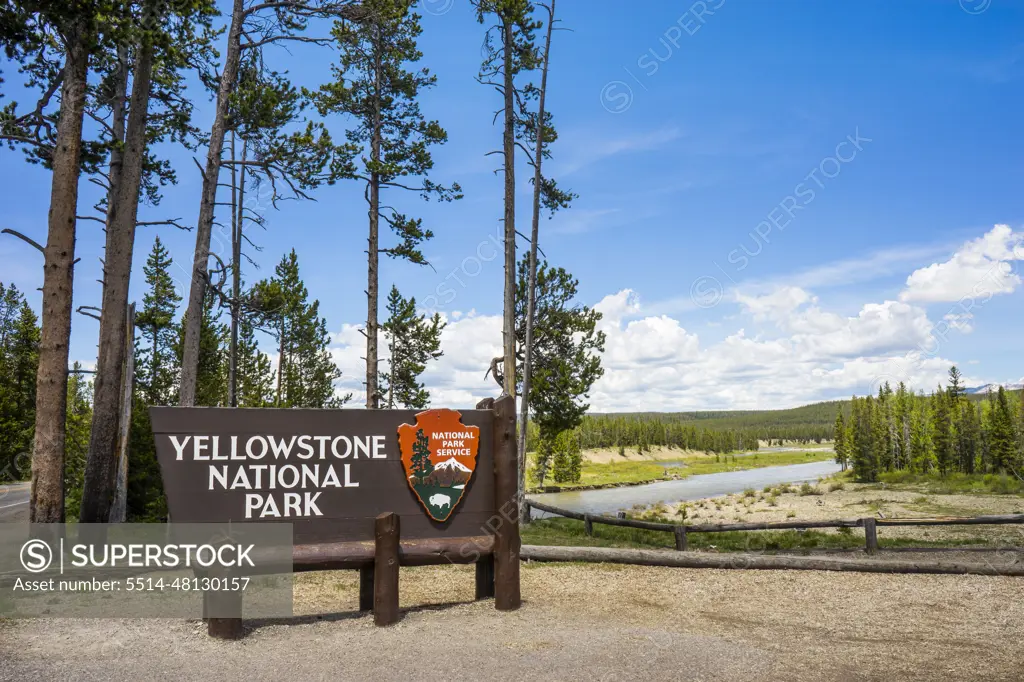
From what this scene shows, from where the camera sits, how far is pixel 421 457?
7359 millimetres

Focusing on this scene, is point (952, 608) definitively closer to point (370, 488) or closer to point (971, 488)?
point (370, 488)

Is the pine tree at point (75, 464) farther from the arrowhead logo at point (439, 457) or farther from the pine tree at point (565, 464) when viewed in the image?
the pine tree at point (565, 464)

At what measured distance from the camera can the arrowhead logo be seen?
7320mm

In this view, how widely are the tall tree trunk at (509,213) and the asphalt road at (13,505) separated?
1394cm

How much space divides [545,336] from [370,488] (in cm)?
1728

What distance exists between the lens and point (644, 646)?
6.21 metres

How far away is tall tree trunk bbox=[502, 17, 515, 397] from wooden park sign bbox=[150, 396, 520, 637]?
7.19 m

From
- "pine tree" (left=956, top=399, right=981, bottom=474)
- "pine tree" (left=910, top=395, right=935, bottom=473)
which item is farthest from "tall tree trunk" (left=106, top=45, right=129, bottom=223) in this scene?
"pine tree" (left=956, top=399, right=981, bottom=474)

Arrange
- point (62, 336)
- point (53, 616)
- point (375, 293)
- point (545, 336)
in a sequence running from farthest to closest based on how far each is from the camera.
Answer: point (545, 336) → point (375, 293) → point (62, 336) → point (53, 616)

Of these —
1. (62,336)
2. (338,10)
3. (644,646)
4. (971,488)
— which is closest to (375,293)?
(338,10)

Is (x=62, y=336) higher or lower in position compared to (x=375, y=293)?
lower

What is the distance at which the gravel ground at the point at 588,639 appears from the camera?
5.55 m

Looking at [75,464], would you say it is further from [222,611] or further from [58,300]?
[222,611]

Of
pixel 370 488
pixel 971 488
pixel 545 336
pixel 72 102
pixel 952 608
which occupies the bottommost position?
pixel 971 488
